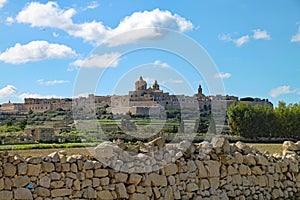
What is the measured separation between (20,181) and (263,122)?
5600cm

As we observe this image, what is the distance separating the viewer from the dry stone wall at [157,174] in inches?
322

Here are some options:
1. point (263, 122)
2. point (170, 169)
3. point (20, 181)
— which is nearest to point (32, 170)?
point (20, 181)

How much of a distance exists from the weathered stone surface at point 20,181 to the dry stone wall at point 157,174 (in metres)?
0.02

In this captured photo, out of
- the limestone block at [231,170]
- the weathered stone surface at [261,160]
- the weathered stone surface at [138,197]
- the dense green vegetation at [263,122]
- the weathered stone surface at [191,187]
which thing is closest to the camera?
the weathered stone surface at [138,197]

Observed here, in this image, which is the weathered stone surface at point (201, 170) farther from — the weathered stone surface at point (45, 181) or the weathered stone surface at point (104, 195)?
the weathered stone surface at point (45, 181)

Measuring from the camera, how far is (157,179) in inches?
365

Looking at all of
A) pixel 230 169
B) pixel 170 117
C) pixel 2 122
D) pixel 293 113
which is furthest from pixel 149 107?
pixel 293 113

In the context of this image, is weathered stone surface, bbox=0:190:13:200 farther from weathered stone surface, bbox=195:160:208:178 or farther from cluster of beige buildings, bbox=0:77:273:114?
weathered stone surface, bbox=195:160:208:178

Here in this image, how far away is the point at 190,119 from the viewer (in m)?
12.9

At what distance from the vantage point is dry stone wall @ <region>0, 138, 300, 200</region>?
8.18 meters

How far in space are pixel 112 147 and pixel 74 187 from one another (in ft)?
3.75

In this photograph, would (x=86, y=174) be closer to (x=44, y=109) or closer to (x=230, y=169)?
(x=230, y=169)

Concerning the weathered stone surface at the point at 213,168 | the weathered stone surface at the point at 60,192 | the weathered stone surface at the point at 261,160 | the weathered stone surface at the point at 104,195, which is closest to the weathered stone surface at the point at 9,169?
the weathered stone surface at the point at 60,192

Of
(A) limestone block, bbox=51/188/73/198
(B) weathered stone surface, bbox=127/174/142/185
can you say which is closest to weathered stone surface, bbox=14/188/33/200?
(A) limestone block, bbox=51/188/73/198
